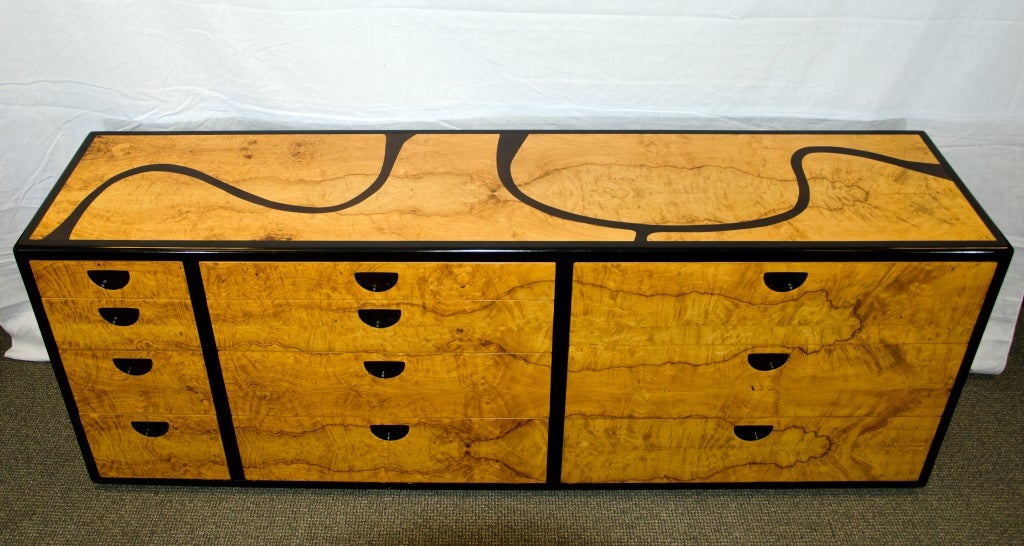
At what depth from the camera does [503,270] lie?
1471 mm

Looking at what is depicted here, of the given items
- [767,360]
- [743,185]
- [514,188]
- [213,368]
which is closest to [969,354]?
[767,360]

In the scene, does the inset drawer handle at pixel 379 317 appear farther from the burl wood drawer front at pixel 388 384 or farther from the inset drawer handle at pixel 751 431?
the inset drawer handle at pixel 751 431

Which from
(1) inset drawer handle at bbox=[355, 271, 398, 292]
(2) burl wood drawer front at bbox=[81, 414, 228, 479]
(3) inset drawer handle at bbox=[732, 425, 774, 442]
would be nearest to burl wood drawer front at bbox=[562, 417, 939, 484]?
(3) inset drawer handle at bbox=[732, 425, 774, 442]

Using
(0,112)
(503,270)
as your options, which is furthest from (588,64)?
(0,112)

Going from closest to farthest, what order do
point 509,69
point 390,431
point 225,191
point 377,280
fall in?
point 377,280 → point 225,191 → point 390,431 → point 509,69

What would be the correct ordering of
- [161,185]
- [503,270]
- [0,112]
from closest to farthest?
[503,270] → [161,185] → [0,112]

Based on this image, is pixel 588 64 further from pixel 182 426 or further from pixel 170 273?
pixel 182 426

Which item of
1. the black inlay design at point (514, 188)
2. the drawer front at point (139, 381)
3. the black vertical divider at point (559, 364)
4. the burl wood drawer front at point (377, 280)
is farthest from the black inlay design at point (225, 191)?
the black vertical divider at point (559, 364)

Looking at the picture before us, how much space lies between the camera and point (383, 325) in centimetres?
155

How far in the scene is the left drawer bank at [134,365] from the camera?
1.50 metres

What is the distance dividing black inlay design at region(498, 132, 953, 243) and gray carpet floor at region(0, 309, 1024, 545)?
61cm

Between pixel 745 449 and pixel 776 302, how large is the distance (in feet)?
1.20

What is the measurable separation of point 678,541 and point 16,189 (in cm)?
161

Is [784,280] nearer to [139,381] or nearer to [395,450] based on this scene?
[395,450]
